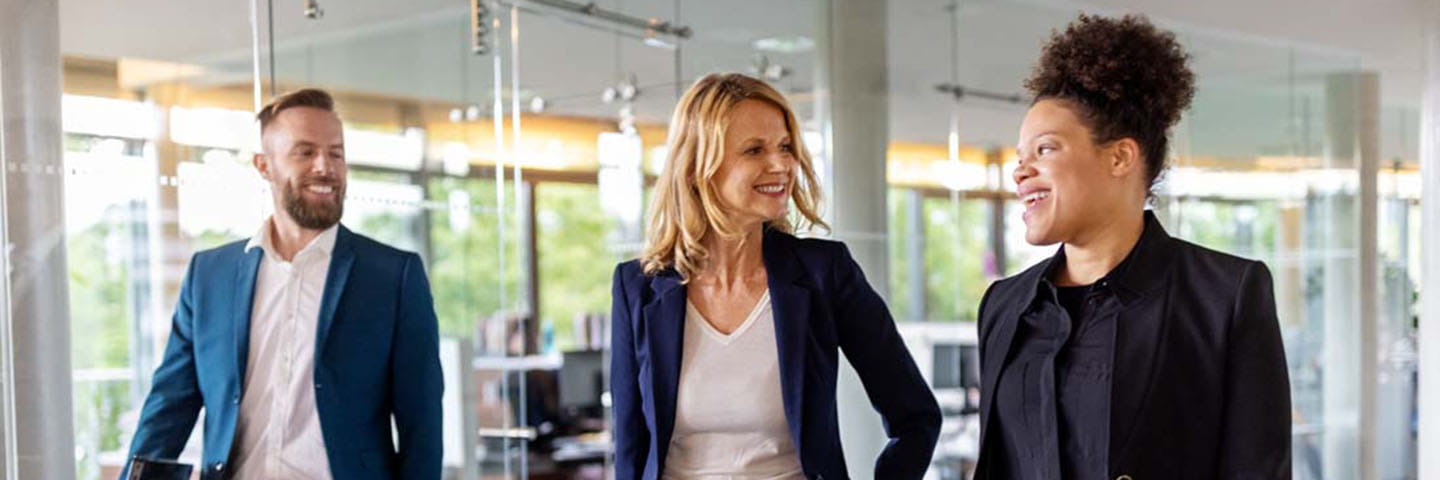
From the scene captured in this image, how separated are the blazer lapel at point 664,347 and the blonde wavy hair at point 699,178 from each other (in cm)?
4

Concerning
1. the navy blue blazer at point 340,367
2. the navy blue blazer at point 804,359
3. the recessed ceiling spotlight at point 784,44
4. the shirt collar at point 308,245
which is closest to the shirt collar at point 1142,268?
the navy blue blazer at point 804,359

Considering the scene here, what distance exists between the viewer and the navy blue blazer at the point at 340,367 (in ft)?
Answer: 9.21

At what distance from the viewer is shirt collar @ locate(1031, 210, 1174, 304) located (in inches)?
A: 76.2

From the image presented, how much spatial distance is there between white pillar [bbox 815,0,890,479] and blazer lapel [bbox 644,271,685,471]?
399 centimetres

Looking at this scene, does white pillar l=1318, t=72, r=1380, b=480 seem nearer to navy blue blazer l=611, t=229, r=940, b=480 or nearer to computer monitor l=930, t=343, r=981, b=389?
computer monitor l=930, t=343, r=981, b=389

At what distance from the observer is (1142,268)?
1949 mm

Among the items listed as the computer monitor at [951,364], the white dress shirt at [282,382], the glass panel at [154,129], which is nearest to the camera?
the white dress shirt at [282,382]

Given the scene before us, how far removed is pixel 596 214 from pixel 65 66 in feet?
26.6

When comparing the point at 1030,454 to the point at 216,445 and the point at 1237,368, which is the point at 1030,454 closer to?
the point at 1237,368

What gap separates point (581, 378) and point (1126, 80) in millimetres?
7071

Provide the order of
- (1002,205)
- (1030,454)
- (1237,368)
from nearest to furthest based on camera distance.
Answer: (1237,368), (1030,454), (1002,205)

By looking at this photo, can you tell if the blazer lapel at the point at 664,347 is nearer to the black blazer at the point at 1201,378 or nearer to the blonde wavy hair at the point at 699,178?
the blonde wavy hair at the point at 699,178

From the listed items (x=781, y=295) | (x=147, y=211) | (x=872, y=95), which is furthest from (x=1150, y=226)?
(x=872, y=95)

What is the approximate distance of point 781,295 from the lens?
231cm
